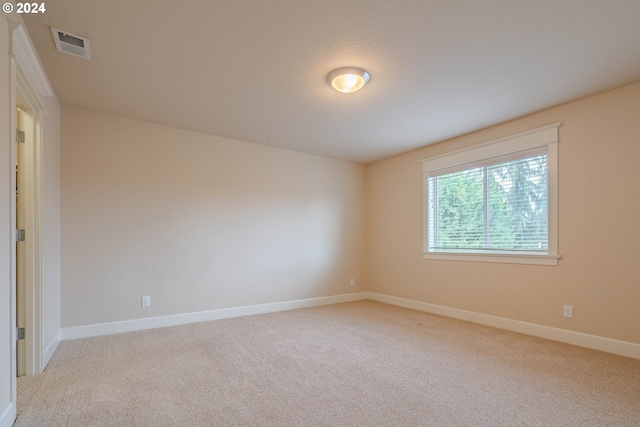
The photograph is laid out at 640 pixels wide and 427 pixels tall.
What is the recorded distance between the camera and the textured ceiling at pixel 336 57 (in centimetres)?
199

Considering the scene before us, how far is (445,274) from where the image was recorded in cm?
442

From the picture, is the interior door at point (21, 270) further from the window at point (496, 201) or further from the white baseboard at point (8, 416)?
the window at point (496, 201)

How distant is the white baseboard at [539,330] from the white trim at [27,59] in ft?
15.9

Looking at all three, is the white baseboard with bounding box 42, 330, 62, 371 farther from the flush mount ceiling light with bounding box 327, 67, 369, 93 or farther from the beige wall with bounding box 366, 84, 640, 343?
the beige wall with bounding box 366, 84, 640, 343

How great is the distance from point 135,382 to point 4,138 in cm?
181

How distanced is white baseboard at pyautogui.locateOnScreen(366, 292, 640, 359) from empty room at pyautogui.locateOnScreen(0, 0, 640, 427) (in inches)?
0.6

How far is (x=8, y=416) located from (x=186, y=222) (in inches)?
99.1

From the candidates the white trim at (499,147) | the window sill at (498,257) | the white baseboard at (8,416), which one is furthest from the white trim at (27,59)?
the window sill at (498,257)

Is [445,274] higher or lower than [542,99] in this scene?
lower

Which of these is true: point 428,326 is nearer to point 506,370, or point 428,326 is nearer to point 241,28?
point 506,370

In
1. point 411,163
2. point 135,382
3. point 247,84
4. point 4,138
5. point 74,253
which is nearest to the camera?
Answer: point 4,138

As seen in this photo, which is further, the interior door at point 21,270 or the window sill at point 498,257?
the window sill at point 498,257

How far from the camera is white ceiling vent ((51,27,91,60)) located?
2213mm

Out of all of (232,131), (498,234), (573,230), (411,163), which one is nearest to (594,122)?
(573,230)
